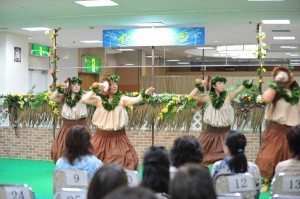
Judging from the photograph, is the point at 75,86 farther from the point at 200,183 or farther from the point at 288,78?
the point at 200,183

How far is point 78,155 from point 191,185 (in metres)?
2.36

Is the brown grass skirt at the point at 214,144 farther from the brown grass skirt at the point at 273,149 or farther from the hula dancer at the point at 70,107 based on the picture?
the hula dancer at the point at 70,107

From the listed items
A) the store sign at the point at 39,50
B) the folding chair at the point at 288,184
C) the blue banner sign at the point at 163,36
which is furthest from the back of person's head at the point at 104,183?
the store sign at the point at 39,50

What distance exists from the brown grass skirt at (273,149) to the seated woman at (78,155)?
2561 mm

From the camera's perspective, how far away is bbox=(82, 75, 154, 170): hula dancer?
20.7 feet

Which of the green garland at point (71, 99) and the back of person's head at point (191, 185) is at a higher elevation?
the green garland at point (71, 99)

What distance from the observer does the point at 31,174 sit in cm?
796

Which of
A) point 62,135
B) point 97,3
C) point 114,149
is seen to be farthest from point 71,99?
point 97,3

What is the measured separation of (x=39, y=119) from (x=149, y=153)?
6.63 meters

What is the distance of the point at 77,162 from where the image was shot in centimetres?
417

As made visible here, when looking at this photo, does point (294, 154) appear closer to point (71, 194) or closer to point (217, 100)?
point (71, 194)

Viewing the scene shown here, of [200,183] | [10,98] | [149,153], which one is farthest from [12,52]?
[200,183]

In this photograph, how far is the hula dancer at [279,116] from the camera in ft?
18.9

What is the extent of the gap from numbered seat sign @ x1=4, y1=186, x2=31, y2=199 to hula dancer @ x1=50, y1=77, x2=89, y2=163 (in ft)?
11.2
